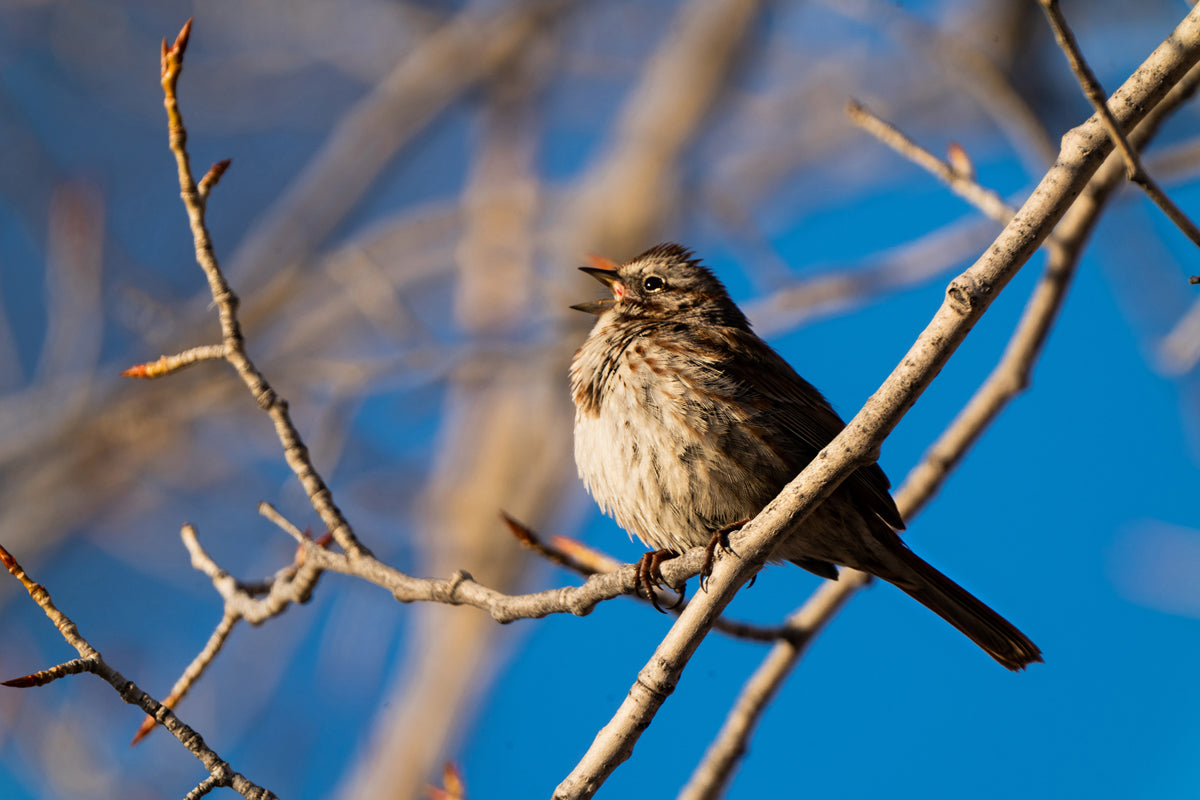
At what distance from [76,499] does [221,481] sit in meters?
1.11

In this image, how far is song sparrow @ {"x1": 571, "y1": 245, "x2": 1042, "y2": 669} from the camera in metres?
3.85

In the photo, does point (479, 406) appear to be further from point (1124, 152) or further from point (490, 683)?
point (1124, 152)

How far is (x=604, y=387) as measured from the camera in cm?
413

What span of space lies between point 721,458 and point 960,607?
1.12 meters

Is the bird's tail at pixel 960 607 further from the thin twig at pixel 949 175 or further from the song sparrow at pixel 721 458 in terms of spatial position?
the thin twig at pixel 949 175

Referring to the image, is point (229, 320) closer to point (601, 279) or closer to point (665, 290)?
point (601, 279)

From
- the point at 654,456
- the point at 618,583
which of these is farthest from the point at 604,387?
the point at 618,583

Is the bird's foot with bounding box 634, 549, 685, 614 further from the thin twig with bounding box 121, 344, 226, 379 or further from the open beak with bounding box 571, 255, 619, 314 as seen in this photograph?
the thin twig with bounding box 121, 344, 226, 379

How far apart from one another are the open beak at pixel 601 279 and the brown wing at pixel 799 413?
68cm

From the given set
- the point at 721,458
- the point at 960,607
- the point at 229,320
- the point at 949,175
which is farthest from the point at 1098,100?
the point at 229,320

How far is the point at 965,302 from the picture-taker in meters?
2.52

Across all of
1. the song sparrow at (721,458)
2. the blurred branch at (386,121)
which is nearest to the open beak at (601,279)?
the song sparrow at (721,458)

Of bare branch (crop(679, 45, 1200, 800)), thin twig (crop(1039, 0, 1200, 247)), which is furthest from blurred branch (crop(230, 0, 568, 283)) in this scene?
thin twig (crop(1039, 0, 1200, 247))

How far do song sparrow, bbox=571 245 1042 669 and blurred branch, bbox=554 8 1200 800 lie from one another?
1.05 meters
